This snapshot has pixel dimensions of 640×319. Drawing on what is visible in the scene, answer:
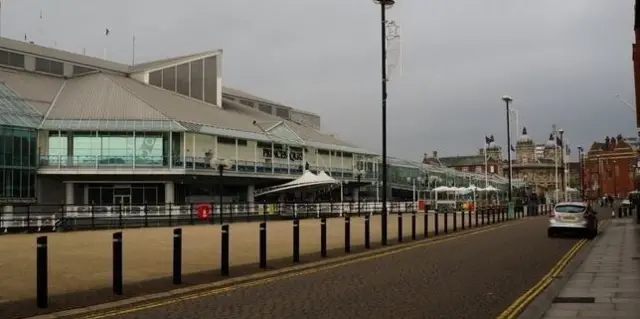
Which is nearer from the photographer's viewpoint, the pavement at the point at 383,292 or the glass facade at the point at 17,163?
the pavement at the point at 383,292

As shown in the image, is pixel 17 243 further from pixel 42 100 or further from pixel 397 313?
pixel 42 100

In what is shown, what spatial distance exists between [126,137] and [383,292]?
5439 cm

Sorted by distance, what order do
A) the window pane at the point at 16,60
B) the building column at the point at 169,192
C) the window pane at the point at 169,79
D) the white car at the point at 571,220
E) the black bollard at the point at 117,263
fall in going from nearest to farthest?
the black bollard at the point at 117,263 < the white car at the point at 571,220 < the building column at the point at 169,192 < the window pane at the point at 16,60 < the window pane at the point at 169,79

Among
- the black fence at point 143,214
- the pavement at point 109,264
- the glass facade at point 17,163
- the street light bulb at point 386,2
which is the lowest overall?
the pavement at point 109,264

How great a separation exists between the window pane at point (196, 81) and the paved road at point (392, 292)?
65.5 metres

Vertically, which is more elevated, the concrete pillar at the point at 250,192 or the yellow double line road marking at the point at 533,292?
the concrete pillar at the point at 250,192

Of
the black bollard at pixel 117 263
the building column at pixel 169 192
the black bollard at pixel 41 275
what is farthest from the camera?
the building column at pixel 169 192

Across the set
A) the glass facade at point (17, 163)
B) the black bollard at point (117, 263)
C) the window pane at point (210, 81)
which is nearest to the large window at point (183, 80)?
the window pane at point (210, 81)

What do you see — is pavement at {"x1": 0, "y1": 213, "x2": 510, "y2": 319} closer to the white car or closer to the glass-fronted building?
the white car

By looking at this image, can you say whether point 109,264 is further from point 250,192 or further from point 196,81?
point 196,81

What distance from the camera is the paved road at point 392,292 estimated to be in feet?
34.6

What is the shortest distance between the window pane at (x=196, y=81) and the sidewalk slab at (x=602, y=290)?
6673cm

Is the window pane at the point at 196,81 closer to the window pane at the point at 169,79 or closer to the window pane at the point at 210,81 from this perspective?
the window pane at the point at 210,81

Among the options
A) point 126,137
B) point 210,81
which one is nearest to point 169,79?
point 210,81
